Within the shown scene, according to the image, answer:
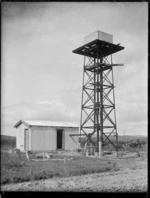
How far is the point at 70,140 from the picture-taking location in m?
23.0

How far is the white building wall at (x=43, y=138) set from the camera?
70.0ft

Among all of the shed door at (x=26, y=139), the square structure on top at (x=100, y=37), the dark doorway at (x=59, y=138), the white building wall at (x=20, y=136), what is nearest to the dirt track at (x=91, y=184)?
the square structure on top at (x=100, y=37)

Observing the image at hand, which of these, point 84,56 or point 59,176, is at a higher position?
point 84,56

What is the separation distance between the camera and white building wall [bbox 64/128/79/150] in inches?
897

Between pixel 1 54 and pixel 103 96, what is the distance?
13.8 m

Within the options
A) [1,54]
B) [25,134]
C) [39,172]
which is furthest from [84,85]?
[1,54]

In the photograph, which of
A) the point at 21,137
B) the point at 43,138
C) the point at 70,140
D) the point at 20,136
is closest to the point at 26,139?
the point at 21,137

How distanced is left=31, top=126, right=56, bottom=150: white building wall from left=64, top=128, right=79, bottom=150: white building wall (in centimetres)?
117

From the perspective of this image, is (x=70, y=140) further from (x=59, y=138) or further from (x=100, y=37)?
(x=100, y=37)

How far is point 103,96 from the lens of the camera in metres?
21.2

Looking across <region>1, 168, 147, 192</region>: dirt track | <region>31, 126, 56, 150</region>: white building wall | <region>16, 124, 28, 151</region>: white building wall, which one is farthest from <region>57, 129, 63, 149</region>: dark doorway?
<region>1, 168, 147, 192</region>: dirt track

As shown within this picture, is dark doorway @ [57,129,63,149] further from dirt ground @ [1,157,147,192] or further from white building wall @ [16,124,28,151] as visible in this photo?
dirt ground @ [1,157,147,192]

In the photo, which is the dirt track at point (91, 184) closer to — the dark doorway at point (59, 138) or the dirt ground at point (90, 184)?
the dirt ground at point (90, 184)
